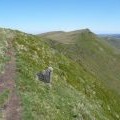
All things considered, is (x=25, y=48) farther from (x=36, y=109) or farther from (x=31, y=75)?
(x=36, y=109)

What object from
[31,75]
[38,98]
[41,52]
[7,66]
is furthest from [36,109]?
[41,52]

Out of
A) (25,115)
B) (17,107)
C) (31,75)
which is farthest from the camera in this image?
(31,75)

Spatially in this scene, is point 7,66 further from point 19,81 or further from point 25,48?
point 25,48

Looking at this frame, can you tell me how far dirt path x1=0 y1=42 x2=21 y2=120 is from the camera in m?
27.6

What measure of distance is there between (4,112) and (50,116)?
4416mm

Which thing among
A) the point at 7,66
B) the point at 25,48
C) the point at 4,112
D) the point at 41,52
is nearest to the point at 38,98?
the point at 4,112

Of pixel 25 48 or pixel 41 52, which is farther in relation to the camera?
pixel 41 52

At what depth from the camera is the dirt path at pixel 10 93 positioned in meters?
27.6

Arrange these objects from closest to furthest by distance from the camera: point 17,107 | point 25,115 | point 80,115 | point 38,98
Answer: point 25,115
point 17,107
point 38,98
point 80,115

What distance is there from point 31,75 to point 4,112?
578 inches

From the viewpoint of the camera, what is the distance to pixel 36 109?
1155 inches

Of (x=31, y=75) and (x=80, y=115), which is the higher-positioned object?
(x=31, y=75)

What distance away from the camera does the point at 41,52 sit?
76625 mm

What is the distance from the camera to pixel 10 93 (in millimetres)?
33125
